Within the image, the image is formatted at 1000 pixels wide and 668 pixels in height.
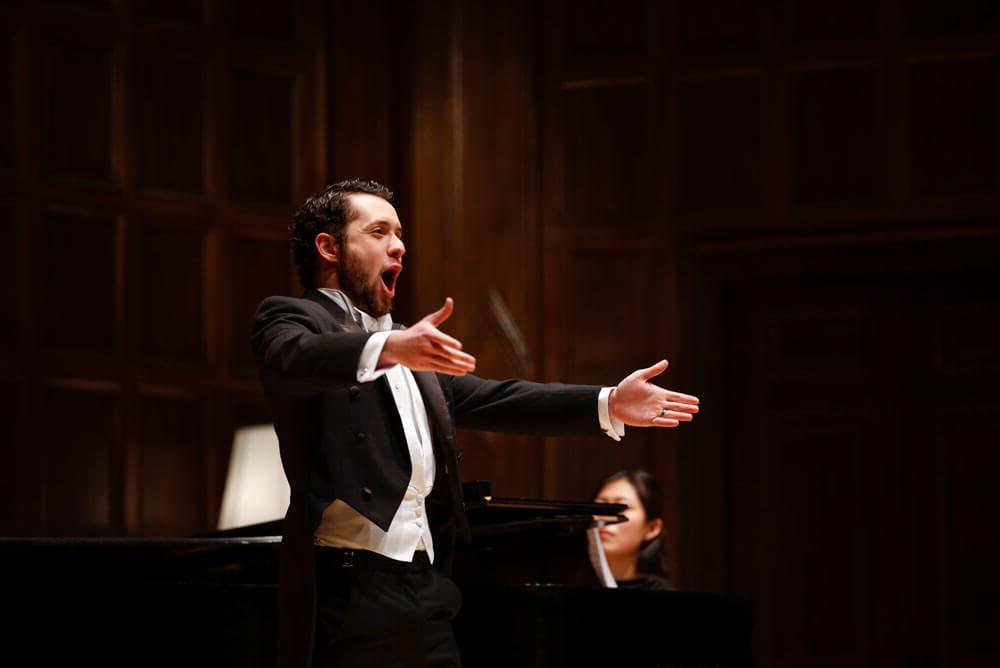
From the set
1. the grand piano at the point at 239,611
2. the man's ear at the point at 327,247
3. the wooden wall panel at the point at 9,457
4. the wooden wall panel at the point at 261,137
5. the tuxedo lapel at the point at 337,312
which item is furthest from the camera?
the wooden wall panel at the point at 261,137

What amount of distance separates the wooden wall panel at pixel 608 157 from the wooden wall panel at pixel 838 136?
1.97 ft

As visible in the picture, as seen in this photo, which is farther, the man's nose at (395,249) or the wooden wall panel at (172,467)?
the wooden wall panel at (172,467)

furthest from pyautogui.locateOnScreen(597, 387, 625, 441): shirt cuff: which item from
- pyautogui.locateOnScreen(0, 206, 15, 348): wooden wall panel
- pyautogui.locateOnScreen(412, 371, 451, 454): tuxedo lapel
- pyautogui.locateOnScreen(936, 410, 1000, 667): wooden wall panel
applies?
pyautogui.locateOnScreen(936, 410, 1000, 667): wooden wall panel

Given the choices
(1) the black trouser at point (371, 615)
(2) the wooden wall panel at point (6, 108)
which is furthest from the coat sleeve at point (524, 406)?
(2) the wooden wall panel at point (6, 108)

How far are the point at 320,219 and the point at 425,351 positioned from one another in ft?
1.86

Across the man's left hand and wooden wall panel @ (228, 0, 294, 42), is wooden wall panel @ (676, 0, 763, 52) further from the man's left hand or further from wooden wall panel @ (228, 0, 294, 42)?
the man's left hand

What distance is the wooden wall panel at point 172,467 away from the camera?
5.22m

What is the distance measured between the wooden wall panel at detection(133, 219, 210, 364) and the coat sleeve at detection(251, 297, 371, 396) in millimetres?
3086

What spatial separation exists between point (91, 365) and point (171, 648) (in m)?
2.59

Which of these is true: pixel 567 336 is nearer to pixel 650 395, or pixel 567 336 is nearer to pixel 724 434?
pixel 724 434

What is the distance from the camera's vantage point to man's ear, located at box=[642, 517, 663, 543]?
4.39 metres

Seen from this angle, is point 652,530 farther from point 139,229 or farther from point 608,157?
point 139,229

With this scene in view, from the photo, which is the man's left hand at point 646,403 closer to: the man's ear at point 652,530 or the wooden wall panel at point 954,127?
the man's ear at point 652,530

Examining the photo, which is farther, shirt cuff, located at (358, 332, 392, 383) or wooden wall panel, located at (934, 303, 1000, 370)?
wooden wall panel, located at (934, 303, 1000, 370)
